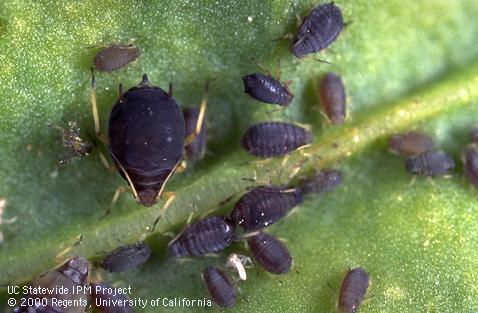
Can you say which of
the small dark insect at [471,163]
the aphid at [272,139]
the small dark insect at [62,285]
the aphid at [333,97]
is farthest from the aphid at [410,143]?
the small dark insect at [62,285]

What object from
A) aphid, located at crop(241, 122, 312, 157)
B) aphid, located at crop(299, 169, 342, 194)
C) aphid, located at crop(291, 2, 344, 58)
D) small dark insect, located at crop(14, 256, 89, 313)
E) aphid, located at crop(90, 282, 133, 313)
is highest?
aphid, located at crop(291, 2, 344, 58)

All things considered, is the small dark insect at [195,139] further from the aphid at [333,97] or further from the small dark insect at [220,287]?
the aphid at [333,97]

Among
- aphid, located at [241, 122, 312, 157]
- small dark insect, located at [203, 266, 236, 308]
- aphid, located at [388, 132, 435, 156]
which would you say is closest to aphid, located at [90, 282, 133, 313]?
small dark insect, located at [203, 266, 236, 308]

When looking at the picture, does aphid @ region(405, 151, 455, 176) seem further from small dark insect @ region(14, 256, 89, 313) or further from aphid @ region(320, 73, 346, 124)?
small dark insect @ region(14, 256, 89, 313)

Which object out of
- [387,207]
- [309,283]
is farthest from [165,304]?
[387,207]

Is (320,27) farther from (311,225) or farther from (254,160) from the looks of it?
(311,225)

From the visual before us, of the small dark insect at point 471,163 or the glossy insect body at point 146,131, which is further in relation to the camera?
the small dark insect at point 471,163
